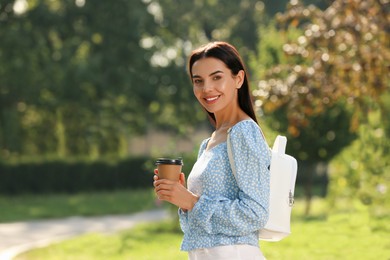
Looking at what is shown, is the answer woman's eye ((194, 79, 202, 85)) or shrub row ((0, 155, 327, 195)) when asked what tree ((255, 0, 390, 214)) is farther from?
shrub row ((0, 155, 327, 195))

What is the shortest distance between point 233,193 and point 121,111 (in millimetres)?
31364

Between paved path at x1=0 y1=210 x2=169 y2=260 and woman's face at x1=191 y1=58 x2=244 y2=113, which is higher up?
woman's face at x1=191 y1=58 x2=244 y2=113

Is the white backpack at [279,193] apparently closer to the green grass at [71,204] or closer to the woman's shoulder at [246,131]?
the woman's shoulder at [246,131]

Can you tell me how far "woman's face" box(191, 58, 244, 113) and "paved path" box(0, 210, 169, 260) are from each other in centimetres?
990

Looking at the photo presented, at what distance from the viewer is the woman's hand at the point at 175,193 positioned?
3348mm

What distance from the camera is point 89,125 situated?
3350 cm

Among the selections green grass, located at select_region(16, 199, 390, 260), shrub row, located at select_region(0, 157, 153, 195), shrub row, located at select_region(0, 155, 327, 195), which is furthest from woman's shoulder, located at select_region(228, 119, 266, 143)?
shrub row, located at select_region(0, 157, 153, 195)

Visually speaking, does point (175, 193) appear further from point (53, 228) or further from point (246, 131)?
point (53, 228)

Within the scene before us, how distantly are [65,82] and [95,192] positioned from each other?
4315mm

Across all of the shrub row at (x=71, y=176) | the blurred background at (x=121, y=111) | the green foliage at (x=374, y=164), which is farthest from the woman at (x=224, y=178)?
the shrub row at (x=71, y=176)

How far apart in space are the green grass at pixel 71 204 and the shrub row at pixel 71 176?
61 cm

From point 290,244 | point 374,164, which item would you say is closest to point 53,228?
point 374,164

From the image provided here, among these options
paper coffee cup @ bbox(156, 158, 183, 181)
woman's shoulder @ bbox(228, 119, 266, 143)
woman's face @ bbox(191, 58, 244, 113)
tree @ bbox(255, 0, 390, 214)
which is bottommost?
paper coffee cup @ bbox(156, 158, 183, 181)

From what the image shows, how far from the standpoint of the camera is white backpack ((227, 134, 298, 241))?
138 inches
